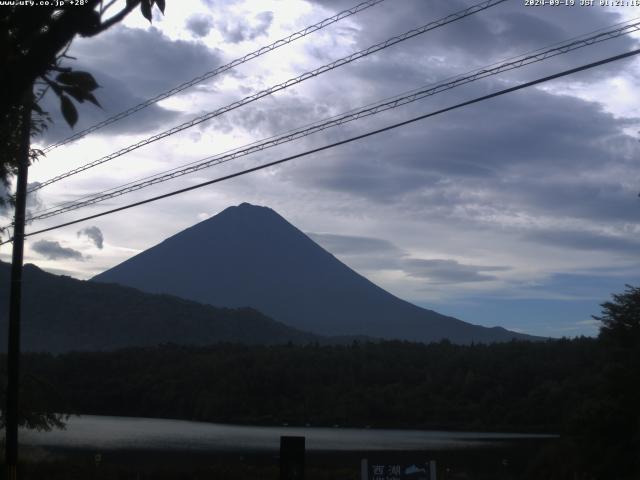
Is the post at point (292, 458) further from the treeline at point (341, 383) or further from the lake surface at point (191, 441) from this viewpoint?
the treeline at point (341, 383)

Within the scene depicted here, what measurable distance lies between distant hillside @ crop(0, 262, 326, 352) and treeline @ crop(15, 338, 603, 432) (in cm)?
5352

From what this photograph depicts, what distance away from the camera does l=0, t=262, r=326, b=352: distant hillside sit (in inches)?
6506

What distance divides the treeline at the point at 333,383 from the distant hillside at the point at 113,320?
53.5 m

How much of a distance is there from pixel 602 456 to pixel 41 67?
27779mm

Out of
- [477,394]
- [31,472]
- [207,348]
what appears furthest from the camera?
[207,348]

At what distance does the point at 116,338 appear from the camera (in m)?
170

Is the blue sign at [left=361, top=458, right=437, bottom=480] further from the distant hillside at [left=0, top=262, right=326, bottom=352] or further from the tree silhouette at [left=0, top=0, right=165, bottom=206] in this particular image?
the distant hillside at [left=0, top=262, right=326, bottom=352]

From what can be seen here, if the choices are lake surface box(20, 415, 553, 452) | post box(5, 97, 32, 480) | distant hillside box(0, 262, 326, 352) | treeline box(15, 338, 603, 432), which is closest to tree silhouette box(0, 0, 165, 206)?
post box(5, 97, 32, 480)

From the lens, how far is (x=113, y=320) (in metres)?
177

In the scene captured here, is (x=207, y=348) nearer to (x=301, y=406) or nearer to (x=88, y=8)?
(x=301, y=406)

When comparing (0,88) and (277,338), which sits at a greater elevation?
(277,338)

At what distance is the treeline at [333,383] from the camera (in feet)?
302

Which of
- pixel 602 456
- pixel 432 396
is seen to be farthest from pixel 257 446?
pixel 432 396

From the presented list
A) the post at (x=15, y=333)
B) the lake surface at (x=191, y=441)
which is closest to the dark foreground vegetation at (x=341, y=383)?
the lake surface at (x=191, y=441)
